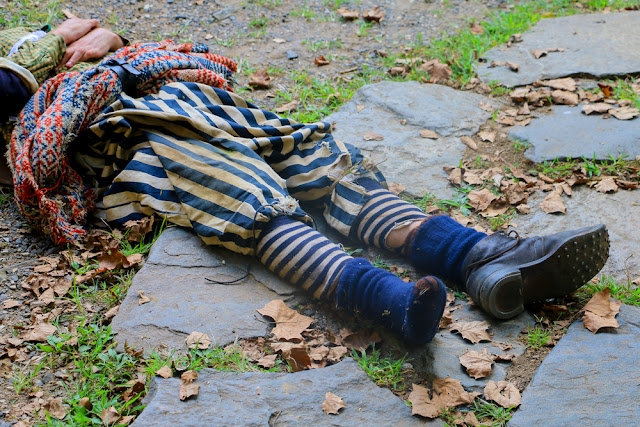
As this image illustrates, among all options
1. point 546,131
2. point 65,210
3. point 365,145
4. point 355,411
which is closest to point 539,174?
point 546,131

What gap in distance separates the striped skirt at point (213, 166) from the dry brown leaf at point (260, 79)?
1.38 metres

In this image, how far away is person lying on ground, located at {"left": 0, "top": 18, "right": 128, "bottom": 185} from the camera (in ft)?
9.48

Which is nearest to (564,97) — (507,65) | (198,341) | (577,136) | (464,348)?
(577,136)

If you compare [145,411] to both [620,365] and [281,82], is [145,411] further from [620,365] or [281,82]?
[281,82]

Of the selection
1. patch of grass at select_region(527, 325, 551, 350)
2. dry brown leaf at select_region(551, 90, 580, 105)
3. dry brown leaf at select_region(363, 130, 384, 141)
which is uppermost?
dry brown leaf at select_region(551, 90, 580, 105)

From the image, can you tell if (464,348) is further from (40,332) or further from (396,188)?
(40,332)

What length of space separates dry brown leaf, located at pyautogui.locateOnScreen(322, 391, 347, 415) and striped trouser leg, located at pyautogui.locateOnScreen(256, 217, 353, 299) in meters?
0.48

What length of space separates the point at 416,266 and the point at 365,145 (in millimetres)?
1216

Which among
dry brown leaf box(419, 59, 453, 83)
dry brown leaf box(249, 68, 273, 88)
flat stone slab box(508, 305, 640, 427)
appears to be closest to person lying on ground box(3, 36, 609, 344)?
flat stone slab box(508, 305, 640, 427)

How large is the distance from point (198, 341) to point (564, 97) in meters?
3.13

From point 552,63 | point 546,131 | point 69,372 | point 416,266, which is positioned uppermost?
point 552,63

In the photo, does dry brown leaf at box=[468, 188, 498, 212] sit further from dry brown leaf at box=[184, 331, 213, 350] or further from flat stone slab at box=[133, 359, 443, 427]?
dry brown leaf at box=[184, 331, 213, 350]

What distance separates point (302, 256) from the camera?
2322 mm

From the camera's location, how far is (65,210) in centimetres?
275
